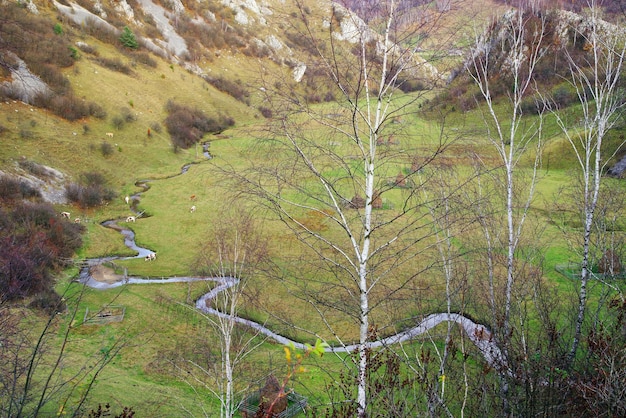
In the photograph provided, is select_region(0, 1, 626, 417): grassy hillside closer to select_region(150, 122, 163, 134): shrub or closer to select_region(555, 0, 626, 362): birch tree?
select_region(150, 122, 163, 134): shrub

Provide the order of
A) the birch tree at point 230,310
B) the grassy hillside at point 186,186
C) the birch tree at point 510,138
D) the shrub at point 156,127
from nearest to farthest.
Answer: the grassy hillside at point 186,186
the birch tree at point 230,310
the birch tree at point 510,138
the shrub at point 156,127

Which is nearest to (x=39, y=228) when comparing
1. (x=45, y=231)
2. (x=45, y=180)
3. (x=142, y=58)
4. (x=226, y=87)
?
(x=45, y=231)

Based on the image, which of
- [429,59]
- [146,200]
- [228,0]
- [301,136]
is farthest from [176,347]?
[228,0]

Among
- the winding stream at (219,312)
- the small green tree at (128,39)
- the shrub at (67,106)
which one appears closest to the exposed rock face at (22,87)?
the shrub at (67,106)

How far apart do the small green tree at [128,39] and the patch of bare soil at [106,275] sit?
1914 inches

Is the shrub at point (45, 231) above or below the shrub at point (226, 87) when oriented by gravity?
below

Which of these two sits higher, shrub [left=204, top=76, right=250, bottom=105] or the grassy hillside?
shrub [left=204, top=76, right=250, bottom=105]

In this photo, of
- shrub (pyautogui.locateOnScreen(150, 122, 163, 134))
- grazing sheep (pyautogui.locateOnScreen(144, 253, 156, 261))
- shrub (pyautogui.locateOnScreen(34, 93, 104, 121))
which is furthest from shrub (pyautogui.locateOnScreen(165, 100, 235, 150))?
grazing sheep (pyautogui.locateOnScreen(144, 253, 156, 261))

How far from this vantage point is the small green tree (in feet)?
202

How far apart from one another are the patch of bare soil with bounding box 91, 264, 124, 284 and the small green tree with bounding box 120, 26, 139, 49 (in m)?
48.6

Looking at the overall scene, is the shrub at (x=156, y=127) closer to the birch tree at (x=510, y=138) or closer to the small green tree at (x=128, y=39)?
the small green tree at (x=128, y=39)

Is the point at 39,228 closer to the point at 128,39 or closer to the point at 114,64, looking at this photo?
the point at 114,64

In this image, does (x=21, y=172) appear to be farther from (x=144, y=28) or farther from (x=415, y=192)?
(x=144, y=28)

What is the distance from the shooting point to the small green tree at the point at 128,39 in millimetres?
61500
